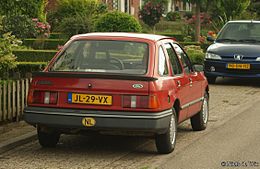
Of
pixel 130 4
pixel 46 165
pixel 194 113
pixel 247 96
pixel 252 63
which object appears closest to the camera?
pixel 46 165

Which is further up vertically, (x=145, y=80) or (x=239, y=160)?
(x=145, y=80)

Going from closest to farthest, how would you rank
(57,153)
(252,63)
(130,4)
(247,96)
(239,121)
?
1. (57,153)
2. (239,121)
3. (247,96)
4. (252,63)
5. (130,4)

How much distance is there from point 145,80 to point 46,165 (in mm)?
1521

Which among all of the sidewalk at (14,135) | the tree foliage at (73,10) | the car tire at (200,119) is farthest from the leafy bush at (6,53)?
the tree foliage at (73,10)

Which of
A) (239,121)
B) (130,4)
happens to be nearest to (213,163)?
(239,121)

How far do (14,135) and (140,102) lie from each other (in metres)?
2.33

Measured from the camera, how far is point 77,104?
26.9ft

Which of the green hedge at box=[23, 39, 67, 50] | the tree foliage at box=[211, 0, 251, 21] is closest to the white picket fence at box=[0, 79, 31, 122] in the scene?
the green hedge at box=[23, 39, 67, 50]

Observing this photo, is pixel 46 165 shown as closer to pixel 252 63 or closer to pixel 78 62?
pixel 78 62

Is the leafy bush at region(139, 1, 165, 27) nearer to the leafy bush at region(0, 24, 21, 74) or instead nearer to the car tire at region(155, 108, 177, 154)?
the leafy bush at region(0, 24, 21, 74)

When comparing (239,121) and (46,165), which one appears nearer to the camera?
(46,165)

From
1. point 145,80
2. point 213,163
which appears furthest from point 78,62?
point 213,163

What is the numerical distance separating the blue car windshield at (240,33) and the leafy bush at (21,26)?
6920 mm

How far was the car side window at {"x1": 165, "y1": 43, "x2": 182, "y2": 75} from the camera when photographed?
30.3ft
